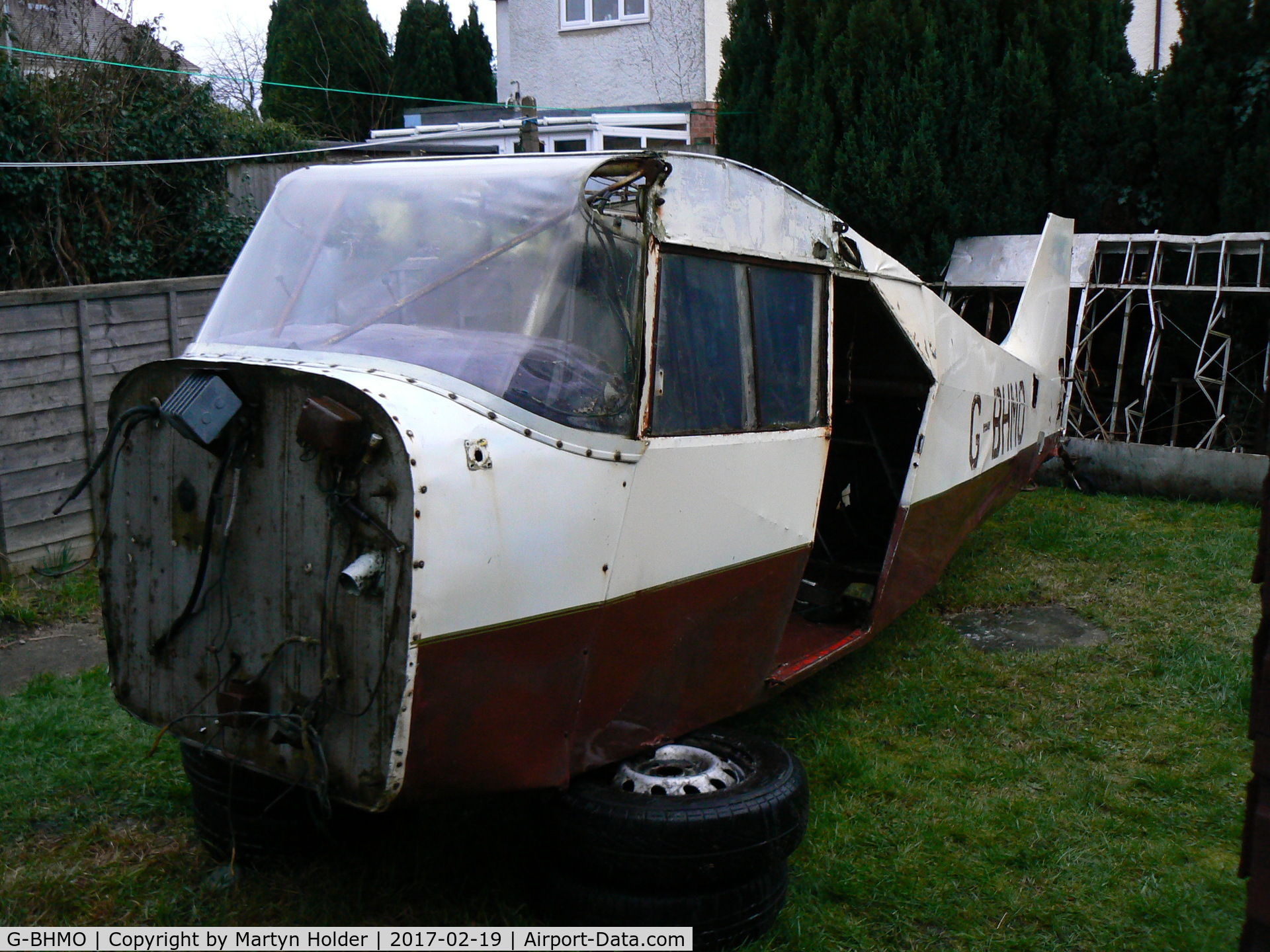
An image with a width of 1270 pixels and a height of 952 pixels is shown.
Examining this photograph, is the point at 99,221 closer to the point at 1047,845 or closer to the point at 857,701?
the point at 857,701

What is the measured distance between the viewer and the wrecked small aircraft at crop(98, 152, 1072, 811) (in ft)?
8.95

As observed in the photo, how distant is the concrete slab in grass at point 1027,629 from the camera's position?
237 inches

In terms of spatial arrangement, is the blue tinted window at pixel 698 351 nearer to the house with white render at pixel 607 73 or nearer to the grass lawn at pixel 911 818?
the grass lawn at pixel 911 818

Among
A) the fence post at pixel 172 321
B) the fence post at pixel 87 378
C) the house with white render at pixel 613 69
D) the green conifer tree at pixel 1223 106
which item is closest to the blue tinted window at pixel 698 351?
the fence post at pixel 87 378

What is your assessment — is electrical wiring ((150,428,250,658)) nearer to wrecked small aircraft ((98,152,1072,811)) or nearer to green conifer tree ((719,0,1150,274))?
wrecked small aircraft ((98,152,1072,811))

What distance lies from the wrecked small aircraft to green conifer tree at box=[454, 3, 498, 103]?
2048 centimetres

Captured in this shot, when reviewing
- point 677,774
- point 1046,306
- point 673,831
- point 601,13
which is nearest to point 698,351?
point 677,774

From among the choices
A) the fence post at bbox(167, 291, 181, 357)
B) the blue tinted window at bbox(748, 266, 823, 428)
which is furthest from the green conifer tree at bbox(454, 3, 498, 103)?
the blue tinted window at bbox(748, 266, 823, 428)

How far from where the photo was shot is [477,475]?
9.07 ft

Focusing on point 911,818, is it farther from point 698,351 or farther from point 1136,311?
point 1136,311

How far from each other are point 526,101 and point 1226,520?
Answer: 618cm

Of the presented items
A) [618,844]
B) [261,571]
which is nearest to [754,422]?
[618,844]

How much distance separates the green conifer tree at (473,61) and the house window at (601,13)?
728 centimetres

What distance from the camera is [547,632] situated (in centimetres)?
298
